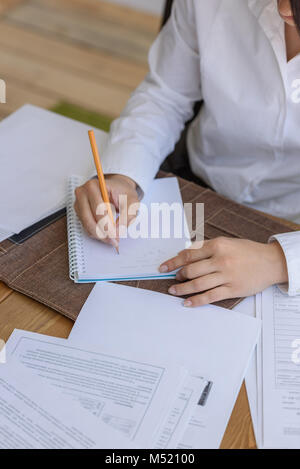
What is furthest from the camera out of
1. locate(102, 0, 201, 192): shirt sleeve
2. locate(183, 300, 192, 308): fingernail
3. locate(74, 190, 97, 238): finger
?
locate(102, 0, 201, 192): shirt sleeve

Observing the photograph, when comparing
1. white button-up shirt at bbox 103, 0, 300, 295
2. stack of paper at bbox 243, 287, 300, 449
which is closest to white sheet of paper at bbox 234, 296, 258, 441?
stack of paper at bbox 243, 287, 300, 449

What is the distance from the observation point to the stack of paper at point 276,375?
2.10 feet

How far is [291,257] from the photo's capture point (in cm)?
83

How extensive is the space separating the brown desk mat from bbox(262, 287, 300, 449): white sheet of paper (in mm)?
65

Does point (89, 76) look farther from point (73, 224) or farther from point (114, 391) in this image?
point (114, 391)

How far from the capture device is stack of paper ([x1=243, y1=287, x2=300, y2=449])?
A: 0.64 m

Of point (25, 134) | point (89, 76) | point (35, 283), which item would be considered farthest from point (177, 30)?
point (89, 76)

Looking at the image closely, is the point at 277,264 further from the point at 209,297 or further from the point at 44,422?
the point at 44,422

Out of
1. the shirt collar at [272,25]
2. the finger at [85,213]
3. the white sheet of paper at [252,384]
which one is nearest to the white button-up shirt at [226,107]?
the shirt collar at [272,25]

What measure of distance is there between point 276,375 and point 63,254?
369 mm

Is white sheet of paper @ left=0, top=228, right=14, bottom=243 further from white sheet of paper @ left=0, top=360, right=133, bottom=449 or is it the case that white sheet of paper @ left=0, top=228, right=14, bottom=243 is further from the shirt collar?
the shirt collar

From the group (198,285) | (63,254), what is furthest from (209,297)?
(63,254)

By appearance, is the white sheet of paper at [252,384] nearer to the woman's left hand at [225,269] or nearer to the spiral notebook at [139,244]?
the woman's left hand at [225,269]

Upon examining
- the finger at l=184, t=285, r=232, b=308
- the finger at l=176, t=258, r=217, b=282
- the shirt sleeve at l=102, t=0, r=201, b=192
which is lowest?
the finger at l=184, t=285, r=232, b=308
